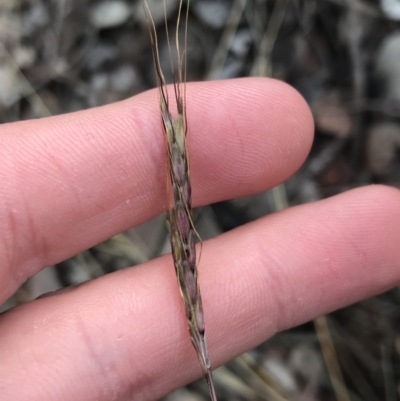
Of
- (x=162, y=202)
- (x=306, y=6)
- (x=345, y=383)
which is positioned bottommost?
(x=345, y=383)

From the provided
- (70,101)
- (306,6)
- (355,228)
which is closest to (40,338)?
(355,228)

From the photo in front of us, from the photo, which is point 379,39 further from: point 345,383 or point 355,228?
point 345,383

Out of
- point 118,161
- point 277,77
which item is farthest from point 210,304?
point 277,77

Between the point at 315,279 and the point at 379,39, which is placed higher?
the point at 379,39

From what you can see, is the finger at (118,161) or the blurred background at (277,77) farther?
the blurred background at (277,77)

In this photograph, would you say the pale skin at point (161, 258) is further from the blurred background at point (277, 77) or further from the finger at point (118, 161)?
the blurred background at point (277, 77)

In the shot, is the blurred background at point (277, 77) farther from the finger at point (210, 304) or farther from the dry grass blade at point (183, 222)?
the dry grass blade at point (183, 222)

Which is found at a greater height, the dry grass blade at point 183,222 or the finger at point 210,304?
A: the dry grass blade at point 183,222

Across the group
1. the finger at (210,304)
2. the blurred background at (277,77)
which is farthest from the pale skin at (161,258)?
the blurred background at (277,77)
